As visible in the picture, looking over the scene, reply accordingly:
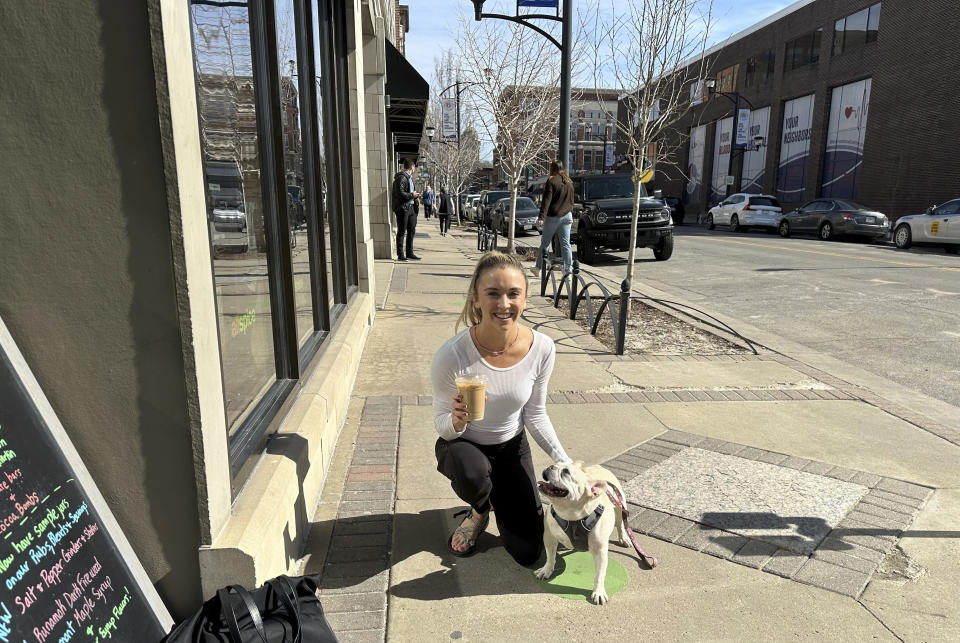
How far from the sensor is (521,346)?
9.54 ft

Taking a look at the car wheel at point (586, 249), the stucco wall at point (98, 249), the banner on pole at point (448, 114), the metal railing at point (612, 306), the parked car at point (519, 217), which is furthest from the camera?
the banner on pole at point (448, 114)

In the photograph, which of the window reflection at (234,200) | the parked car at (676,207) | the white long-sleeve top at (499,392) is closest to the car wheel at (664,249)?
the white long-sleeve top at (499,392)

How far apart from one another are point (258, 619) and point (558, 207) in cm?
972

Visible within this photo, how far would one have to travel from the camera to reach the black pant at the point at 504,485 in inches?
110

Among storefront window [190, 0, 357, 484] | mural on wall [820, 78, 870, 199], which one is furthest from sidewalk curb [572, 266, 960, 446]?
mural on wall [820, 78, 870, 199]

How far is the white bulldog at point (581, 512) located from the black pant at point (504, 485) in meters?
0.16

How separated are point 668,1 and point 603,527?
7541mm

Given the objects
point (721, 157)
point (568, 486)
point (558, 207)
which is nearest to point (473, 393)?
→ point (568, 486)

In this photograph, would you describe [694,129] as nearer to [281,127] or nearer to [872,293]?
[872,293]

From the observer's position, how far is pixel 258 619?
6.08ft

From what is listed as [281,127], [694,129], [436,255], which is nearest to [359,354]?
[281,127]

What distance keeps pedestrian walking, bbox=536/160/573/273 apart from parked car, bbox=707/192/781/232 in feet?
63.5

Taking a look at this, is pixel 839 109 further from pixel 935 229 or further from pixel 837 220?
pixel 935 229

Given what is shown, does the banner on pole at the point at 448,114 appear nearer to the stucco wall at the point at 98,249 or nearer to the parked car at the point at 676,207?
the parked car at the point at 676,207
